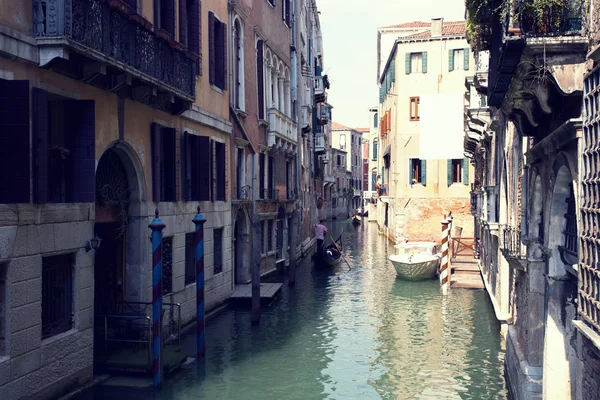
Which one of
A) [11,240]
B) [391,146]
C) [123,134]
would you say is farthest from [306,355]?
[391,146]

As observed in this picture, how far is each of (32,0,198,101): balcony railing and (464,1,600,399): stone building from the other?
4.30 metres

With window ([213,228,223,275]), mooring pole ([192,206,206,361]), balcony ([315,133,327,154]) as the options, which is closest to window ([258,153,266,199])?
window ([213,228,223,275])

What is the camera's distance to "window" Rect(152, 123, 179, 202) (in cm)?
1084

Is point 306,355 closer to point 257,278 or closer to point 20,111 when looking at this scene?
point 257,278

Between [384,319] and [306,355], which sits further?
[384,319]

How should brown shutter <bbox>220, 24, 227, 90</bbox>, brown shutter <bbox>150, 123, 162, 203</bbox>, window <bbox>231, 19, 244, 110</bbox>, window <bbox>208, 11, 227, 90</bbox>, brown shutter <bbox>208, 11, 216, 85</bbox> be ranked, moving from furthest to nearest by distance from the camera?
1. window <bbox>231, 19, 244, 110</bbox>
2. brown shutter <bbox>220, 24, 227, 90</bbox>
3. window <bbox>208, 11, 227, 90</bbox>
4. brown shutter <bbox>208, 11, 216, 85</bbox>
5. brown shutter <bbox>150, 123, 162, 203</bbox>

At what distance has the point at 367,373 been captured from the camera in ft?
33.8

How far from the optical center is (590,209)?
4.69 metres

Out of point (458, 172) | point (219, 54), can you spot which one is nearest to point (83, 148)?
point (219, 54)

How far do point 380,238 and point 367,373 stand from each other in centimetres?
2933

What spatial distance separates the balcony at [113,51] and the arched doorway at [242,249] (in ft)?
21.1

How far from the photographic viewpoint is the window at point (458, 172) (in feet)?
96.6

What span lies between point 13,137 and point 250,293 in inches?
364

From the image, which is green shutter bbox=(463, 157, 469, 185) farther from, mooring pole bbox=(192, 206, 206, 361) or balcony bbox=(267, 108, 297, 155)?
mooring pole bbox=(192, 206, 206, 361)
